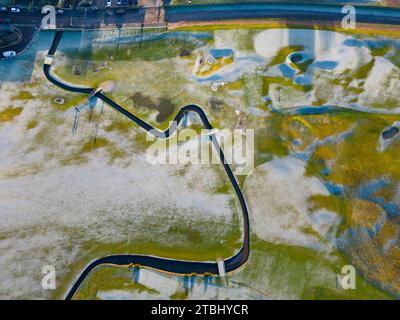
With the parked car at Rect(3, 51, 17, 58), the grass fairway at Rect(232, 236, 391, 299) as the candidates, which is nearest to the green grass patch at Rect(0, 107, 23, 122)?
the parked car at Rect(3, 51, 17, 58)

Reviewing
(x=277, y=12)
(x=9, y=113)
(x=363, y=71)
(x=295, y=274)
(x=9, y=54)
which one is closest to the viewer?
(x=295, y=274)

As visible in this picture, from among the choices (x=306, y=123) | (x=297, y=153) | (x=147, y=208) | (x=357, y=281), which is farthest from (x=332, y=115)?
(x=147, y=208)

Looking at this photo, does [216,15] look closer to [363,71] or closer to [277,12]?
[277,12]

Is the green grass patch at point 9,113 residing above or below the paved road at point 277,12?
below

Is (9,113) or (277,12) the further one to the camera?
(277,12)

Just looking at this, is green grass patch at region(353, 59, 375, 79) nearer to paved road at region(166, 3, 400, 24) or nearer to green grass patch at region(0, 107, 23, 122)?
paved road at region(166, 3, 400, 24)

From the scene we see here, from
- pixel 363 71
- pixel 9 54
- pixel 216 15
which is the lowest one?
pixel 363 71

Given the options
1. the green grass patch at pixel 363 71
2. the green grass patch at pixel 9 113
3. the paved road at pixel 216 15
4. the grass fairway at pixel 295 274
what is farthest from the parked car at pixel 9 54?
the green grass patch at pixel 363 71

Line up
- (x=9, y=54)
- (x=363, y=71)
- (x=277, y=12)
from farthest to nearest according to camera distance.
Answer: (x=277, y=12), (x=9, y=54), (x=363, y=71)

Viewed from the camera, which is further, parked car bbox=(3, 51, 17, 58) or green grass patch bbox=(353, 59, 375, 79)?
parked car bbox=(3, 51, 17, 58)

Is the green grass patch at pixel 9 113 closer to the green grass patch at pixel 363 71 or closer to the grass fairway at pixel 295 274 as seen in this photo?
the grass fairway at pixel 295 274

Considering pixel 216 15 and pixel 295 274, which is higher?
pixel 216 15

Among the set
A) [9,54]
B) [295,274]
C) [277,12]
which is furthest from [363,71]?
[9,54]
